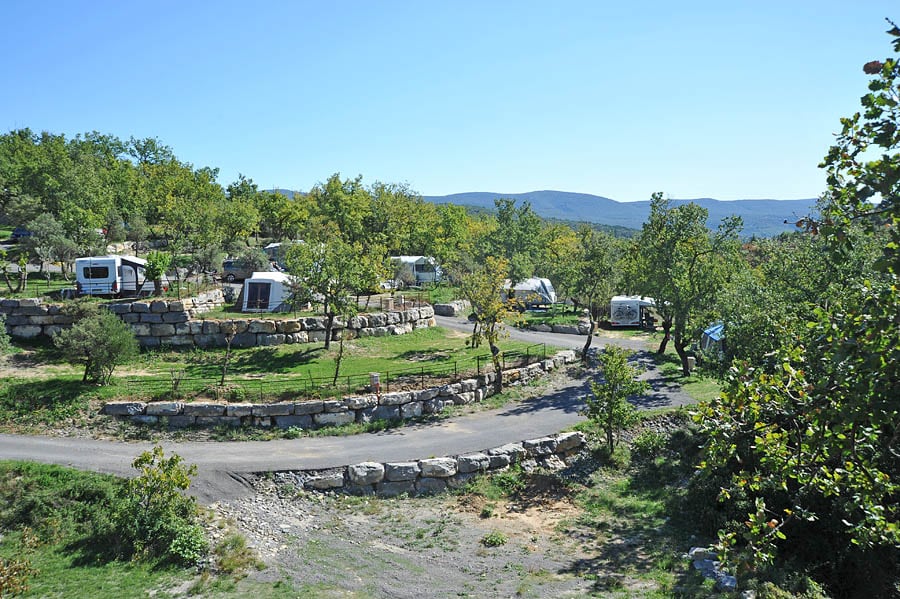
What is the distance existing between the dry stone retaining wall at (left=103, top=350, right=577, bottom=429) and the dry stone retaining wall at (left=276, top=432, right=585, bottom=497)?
3774mm

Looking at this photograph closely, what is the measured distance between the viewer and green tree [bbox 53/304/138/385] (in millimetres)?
22766

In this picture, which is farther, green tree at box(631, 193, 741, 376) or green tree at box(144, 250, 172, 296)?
green tree at box(144, 250, 172, 296)

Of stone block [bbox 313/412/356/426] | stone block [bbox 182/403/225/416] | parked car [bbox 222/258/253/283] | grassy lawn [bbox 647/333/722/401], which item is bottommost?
stone block [bbox 313/412/356/426]

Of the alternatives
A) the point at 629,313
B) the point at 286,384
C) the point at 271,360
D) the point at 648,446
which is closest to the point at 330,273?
the point at 271,360

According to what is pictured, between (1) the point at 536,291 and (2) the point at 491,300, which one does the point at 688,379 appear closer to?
(2) the point at 491,300

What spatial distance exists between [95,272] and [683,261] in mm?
31473

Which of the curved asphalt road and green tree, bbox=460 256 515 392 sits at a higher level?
green tree, bbox=460 256 515 392

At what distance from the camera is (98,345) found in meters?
23.1

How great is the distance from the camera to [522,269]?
4853 centimetres

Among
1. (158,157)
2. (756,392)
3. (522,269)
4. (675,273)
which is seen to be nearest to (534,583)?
(756,392)

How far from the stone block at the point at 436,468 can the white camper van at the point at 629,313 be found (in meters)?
26.5

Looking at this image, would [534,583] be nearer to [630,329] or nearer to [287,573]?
[287,573]

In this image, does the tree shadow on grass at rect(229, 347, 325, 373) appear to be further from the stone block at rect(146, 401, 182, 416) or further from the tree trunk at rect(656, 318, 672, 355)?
the tree trunk at rect(656, 318, 672, 355)

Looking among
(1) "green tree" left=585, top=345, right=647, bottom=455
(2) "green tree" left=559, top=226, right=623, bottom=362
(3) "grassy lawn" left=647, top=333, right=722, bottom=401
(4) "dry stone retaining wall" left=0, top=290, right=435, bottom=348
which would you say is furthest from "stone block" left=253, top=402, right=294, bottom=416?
(2) "green tree" left=559, top=226, right=623, bottom=362
